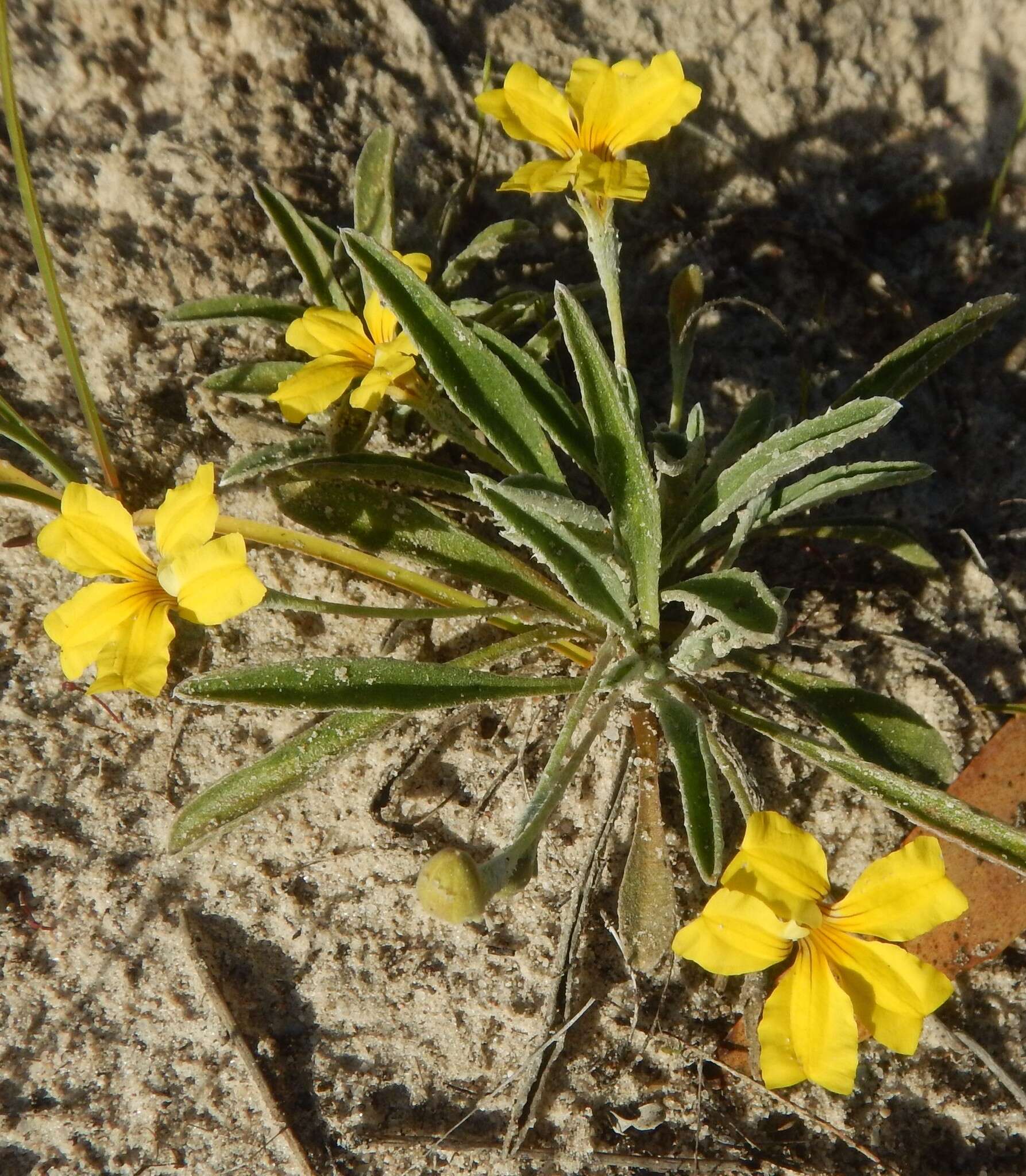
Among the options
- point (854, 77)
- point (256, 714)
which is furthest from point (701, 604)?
point (854, 77)

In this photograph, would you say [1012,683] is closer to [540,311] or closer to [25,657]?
[540,311]

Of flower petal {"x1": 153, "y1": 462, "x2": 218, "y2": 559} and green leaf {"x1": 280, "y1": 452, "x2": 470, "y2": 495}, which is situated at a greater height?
green leaf {"x1": 280, "y1": 452, "x2": 470, "y2": 495}

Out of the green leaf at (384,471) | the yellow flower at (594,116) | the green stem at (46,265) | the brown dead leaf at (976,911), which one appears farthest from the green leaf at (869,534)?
the green stem at (46,265)

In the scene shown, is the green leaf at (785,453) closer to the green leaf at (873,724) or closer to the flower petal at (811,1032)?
the green leaf at (873,724)

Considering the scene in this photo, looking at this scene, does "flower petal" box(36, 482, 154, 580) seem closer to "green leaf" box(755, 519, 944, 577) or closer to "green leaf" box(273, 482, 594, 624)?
"green leaf" box(273, 482, 594, 624)

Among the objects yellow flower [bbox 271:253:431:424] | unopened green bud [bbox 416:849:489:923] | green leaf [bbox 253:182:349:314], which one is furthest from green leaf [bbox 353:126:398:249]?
unopened green bud [bbox 416:849:489:923]
